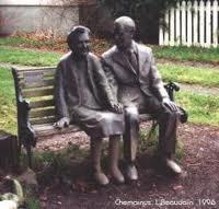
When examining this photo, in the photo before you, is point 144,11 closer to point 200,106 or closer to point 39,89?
point 200,106

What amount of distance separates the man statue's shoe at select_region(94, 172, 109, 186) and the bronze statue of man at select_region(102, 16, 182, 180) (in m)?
0.28

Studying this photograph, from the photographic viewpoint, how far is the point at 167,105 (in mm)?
7090

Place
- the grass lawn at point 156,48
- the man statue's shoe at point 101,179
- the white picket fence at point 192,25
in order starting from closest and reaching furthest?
the man statue's shoe at point 101,179, the grass lawn at point 156,48, the white picket fence at point 192,25

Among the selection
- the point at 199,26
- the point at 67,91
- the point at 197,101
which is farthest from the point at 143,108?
the point at 199,26

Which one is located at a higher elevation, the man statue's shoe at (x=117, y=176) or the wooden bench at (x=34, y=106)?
the wooden bench at (x=34, y=106)

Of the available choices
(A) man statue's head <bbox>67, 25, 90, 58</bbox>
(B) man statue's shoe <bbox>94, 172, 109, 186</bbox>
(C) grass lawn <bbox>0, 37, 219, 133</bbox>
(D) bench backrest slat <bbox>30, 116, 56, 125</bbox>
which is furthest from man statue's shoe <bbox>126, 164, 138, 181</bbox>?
(C) grass lawn <bbox>0, 37, 219, 133</bbox>

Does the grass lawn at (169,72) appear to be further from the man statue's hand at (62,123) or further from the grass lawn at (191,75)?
the man statue's hand at (62,123)

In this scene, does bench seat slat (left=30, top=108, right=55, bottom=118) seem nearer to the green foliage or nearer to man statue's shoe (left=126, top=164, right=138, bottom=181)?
man statue's shoe (left=126, top=164, right=138, bottom=181)

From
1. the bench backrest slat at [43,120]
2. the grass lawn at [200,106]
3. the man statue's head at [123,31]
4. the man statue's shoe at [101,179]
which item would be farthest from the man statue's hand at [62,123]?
the grass lawn at [200,106]

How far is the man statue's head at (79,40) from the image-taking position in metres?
6.88

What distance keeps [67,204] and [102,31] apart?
12021mm

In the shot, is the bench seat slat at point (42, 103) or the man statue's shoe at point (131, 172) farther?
the bench seat slat at point (42, 103)

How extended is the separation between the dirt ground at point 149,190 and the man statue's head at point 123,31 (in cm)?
120

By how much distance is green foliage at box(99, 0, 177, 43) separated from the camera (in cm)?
1630
